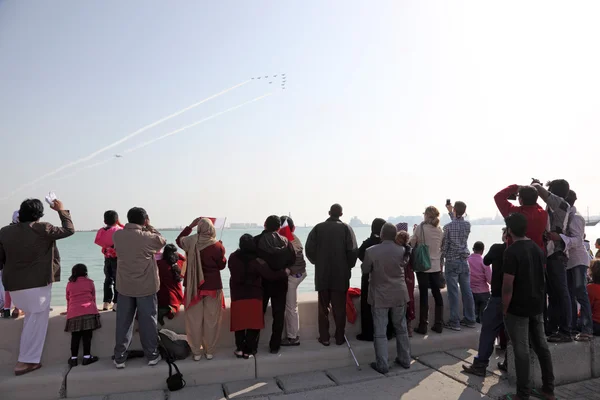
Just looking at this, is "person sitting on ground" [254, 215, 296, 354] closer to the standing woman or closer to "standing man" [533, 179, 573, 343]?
the standing woman

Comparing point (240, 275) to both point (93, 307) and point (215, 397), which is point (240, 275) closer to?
point (215, 397)

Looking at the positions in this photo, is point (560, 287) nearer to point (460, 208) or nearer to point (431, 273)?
point (431, 273)

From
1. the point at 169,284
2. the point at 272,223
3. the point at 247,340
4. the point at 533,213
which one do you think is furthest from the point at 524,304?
the point at 169,284

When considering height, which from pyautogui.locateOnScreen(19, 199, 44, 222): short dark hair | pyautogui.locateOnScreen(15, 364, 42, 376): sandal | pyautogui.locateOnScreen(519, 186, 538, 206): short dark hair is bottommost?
Result: pyautogui.locateOnScreen(15, 364, 42, 376): sandal

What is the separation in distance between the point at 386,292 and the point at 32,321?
403cm

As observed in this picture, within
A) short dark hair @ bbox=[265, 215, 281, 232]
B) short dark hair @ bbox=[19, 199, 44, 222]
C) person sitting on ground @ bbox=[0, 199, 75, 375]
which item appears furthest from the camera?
short dark hair @ bbox=[265, 215, 281, 232]

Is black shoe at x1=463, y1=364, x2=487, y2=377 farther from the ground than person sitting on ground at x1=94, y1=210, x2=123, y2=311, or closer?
closer

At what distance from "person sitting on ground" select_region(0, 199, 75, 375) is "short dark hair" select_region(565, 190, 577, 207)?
5910 millimetres

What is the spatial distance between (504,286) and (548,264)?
3.89 ft

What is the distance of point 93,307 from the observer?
4.80 meters

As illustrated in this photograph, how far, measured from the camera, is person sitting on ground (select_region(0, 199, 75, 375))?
4.45 meters

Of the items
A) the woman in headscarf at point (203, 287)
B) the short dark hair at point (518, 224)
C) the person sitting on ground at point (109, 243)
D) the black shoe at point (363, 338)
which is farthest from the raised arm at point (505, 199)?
the person sitting on ground at point (109, 243)

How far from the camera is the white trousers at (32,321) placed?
14.6 ft

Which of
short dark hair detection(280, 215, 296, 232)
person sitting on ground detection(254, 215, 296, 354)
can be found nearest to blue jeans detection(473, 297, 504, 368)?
person sitting on ground detection(254, 215, 296, 354)
